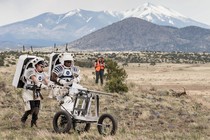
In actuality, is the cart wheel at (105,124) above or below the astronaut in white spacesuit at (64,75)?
below

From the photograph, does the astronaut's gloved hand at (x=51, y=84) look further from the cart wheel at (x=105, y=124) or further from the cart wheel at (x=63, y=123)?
the cart wheel at (x=105, y=124)

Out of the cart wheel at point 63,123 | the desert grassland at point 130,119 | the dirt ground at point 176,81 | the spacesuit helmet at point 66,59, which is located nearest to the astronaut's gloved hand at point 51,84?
the spacesuit helmet at point 66,59

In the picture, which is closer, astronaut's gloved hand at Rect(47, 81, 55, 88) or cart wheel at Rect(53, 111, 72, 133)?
cart wheel at Rect(53, 111, 72, 133)

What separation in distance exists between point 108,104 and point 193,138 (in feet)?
24.8

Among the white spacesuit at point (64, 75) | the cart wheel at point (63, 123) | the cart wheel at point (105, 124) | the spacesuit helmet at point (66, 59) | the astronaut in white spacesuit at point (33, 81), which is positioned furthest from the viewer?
the astronaut in white spacesuit at point (33, 81)

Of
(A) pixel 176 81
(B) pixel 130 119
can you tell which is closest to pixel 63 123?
(B) pixel 130 119

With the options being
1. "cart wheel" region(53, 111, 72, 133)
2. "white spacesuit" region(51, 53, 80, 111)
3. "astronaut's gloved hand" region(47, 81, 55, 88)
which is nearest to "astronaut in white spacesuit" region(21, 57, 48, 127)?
"astronaut's gloved hand" region(47, 81, 55, 88)

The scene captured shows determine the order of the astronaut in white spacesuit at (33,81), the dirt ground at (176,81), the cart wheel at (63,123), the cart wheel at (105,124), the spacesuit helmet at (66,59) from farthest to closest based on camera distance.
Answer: the dirt ground at (176,81), the astronaut in white spacesuit at (33,81), the spacesuit helmet at (66,59), the cart wheel at (63,123), the cart wheel at (105,124)

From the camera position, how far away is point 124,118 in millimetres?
15203

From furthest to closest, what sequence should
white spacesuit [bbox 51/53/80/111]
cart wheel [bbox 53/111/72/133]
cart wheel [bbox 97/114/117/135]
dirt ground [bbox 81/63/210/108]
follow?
dirt ground [bbox 81/63/210/108]
white spacesuit [bbox 51/53/80/111]
cart wheel [bbox 53/111/72/133]
cart wheel [bbox 97/114/117/135]

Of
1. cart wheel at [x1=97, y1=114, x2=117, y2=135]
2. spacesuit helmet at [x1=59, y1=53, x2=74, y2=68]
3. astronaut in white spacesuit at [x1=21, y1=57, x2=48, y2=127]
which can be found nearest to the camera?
cart wheel at [x1=97, y1=114, x2=117, y2=135]

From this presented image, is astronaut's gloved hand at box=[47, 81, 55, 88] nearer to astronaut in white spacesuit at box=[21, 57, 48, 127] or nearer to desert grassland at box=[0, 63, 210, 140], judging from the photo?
astronaut in white spacesuit at box=[21, 57, 48, 127]

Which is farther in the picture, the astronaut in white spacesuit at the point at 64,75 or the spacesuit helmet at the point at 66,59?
the spacesuit helmet at the point at 66,59

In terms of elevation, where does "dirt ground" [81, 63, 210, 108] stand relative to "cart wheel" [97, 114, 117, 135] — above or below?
below
